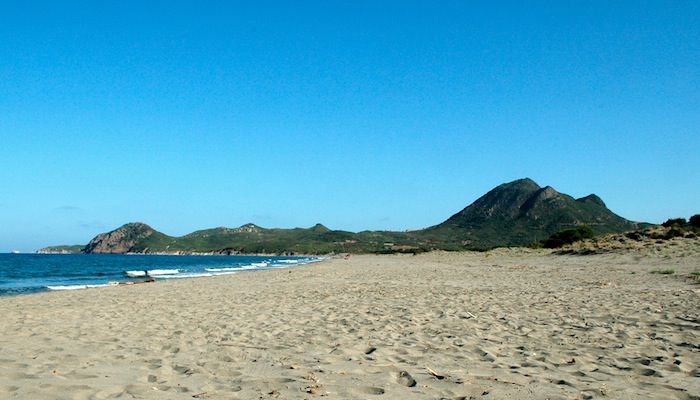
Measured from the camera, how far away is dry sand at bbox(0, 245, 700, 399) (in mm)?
6062

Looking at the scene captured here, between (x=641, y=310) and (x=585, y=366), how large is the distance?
568cm

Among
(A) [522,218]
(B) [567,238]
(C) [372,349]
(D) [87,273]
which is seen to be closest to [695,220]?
(B) [567,238]

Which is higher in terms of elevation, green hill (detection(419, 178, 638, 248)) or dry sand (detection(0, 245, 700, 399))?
green hill (detection(419, 178, 638, 248))

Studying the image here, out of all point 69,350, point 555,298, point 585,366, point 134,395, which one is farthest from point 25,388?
point 555,298

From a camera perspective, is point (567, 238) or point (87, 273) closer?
point (87, 273)

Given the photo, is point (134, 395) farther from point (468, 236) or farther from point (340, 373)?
point (468, 236)

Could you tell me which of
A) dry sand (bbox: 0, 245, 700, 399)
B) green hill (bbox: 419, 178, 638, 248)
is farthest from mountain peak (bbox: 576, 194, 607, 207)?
dry sand (bbox: 0, 245, 700, 399)

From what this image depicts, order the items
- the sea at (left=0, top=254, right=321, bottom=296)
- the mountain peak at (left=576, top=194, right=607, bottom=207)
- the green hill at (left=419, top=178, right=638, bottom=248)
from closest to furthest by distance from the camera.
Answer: the sea at (left=0, top=254, right=321, bottom=296) → the green hill at (left=419, top=178, right=638, bottom=248) → the mountain peak at (left=576, top=194, right=607, bottom=207)

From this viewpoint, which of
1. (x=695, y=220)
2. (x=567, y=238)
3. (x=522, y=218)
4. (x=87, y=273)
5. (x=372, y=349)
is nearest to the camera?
(x=372, y=349)

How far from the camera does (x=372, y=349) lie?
829 cm

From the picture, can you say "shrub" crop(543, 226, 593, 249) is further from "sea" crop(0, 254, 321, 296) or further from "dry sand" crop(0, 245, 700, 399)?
"dry sand" crop(0, 245, 700, 399)

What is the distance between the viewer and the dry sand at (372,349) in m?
6.06

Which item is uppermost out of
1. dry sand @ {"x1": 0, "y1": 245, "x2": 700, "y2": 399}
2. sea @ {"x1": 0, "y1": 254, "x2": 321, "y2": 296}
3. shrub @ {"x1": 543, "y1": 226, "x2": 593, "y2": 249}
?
shrub @ {"x1": 543, "y1": 226, "x2": 593, "y2": 249}

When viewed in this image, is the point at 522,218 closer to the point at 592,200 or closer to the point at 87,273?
the point at 592,200
